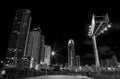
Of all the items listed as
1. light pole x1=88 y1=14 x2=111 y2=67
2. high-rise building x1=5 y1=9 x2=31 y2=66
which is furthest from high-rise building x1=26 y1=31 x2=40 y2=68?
light pole x1=88 y1=14 x2=111 y2=67

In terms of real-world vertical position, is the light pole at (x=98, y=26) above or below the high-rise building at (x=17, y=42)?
below

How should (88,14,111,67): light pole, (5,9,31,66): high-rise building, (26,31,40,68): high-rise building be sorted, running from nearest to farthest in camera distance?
(88,14,111,67): light pole → (5,9,31,66): high-rise building → (26,31,40,68): high-rise building

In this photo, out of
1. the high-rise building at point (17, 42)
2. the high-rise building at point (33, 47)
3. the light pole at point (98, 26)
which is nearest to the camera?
the light pole at point (98, 26)

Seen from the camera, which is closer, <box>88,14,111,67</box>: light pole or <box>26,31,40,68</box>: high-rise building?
<box>88,14,111,67</box>: light pole

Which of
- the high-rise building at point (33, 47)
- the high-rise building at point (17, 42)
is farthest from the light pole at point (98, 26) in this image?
the high-rise building at point (33, 47)

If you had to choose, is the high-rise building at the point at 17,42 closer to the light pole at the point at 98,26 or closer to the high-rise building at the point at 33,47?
the high-rise building at the point at 33,47

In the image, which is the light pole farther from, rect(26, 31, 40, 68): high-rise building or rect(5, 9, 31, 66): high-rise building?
rect(26, 31, 40, 68): high-rise building

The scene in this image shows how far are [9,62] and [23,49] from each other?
82.1ft

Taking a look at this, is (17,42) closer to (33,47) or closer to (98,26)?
(33,47)

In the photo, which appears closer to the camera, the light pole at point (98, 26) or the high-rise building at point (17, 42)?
the light pole at point (98, 26)

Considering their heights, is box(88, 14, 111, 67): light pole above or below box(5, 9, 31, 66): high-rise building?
below

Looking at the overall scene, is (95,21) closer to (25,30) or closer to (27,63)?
(27,63)

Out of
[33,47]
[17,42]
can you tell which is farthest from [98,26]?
[33,47]

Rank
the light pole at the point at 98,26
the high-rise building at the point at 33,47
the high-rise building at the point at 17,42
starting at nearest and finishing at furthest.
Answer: the light pole at the point at 98,26, the high-rise building at the point at 17,42, the high-rise building at the point at 33,47
